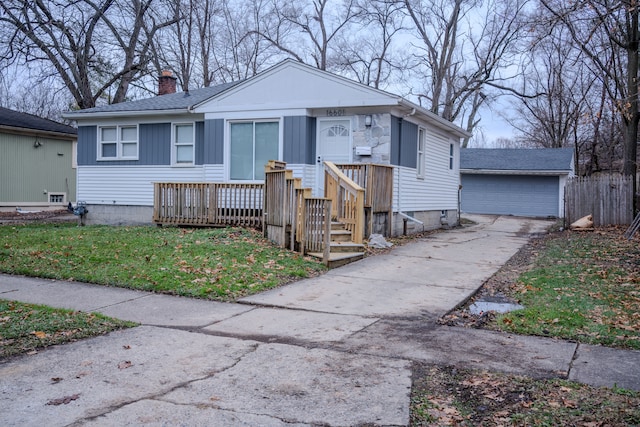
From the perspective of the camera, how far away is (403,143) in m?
15.1

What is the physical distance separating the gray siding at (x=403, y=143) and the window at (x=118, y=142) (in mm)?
8173

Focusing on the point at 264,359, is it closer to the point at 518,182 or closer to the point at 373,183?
the point at 373,183

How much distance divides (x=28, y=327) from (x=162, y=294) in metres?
2.16

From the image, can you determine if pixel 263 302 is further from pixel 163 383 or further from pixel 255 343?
pixel 163 383

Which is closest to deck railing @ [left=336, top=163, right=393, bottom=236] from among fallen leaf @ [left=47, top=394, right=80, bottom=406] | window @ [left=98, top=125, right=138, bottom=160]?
window @ [left=98, top=125, right=138, bottom=160]

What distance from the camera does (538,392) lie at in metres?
4.09

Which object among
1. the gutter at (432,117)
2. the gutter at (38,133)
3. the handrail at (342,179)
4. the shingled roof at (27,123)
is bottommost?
the handrail at (342,179)

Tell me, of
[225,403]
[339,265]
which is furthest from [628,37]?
[225,403]

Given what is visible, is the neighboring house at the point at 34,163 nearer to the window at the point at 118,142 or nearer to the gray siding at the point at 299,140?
the window at the point at 118,142

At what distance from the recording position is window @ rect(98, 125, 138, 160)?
57.2ft

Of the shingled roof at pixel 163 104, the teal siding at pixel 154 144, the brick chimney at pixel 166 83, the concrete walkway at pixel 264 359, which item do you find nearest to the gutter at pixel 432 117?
the shingled roof at pixel 163 104

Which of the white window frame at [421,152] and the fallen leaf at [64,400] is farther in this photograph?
the white window frame at [421,152]

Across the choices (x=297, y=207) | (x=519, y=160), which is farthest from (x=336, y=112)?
(x=519, y=160)

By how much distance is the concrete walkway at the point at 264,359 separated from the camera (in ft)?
12.2
